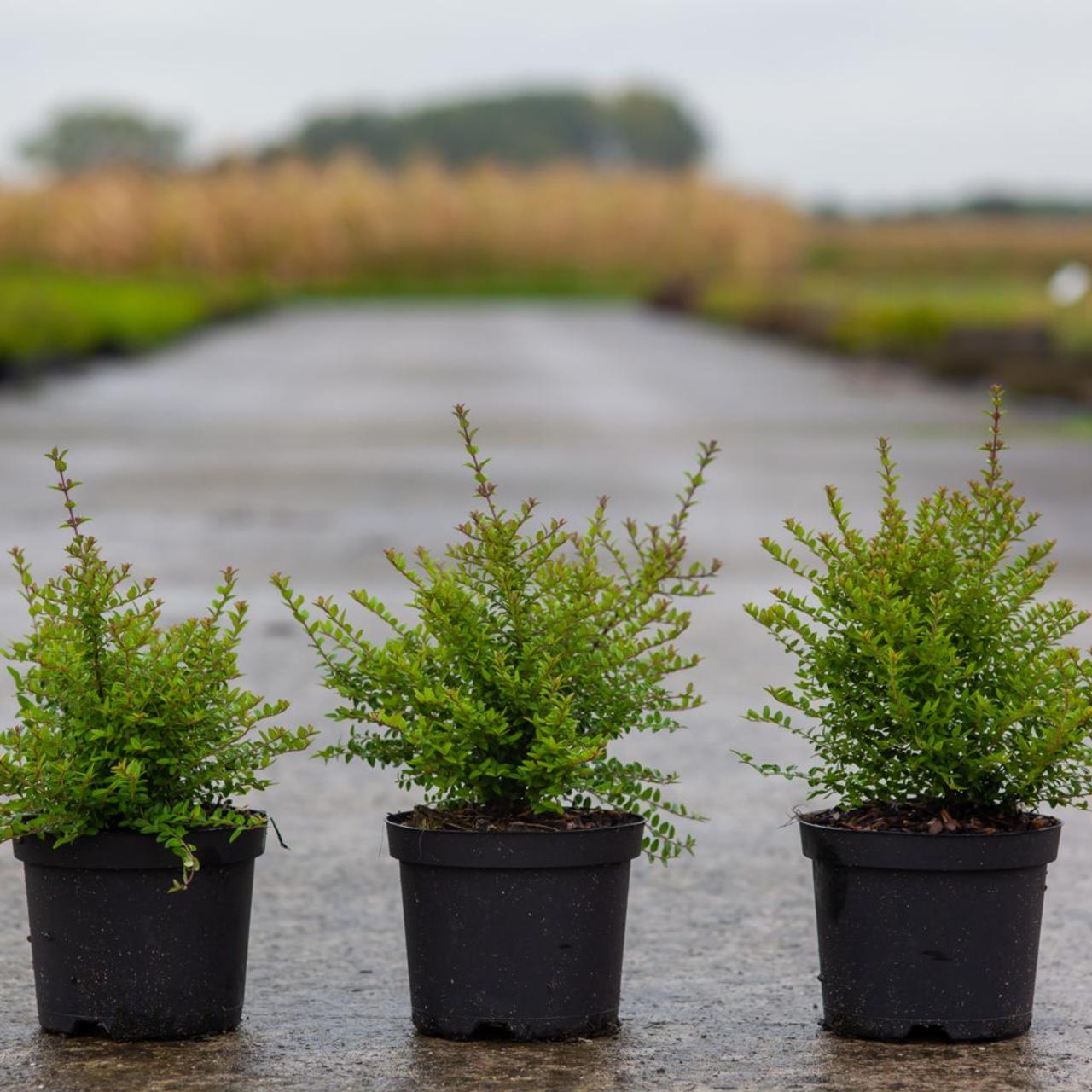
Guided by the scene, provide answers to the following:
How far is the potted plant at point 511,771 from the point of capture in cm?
423

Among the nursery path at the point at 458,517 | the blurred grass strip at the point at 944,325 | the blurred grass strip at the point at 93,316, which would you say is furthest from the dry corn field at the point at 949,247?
the nursery path at the point at 458,517

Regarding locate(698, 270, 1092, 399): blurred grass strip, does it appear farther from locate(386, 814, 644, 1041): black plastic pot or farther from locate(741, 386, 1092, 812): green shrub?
locate(386, 814, 644, 1041): black plastic pot

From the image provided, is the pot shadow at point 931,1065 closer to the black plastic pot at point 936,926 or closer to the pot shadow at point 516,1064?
the black plastic pot at point 936,926

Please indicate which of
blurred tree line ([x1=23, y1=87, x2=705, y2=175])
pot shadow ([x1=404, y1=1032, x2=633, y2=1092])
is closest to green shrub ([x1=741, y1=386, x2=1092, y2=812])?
pot shadow ([x1=404, y1=1032, x2=633, y2=1092])

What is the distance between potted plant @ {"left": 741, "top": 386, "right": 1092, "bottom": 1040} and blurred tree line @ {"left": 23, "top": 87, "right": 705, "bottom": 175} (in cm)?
13030

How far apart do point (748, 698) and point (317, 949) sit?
3.58 metres

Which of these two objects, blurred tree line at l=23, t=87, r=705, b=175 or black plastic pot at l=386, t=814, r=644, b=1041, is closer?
black plastic pot at l=386, t=814, r=644, b=1041

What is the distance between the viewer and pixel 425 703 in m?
4.30

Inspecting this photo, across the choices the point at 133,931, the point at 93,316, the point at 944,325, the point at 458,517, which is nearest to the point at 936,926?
the point at 133,931

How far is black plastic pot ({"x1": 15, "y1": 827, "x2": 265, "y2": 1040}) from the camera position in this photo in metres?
4.22

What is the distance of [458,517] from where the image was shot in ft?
45.5

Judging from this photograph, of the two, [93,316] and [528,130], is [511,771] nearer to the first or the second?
[93,316]

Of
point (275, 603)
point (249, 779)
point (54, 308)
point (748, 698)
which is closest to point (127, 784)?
point (249, 779)

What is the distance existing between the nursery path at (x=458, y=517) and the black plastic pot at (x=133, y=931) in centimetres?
Answer: 8
